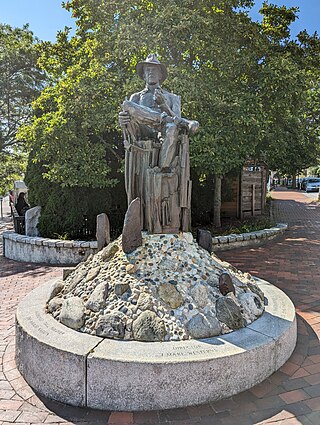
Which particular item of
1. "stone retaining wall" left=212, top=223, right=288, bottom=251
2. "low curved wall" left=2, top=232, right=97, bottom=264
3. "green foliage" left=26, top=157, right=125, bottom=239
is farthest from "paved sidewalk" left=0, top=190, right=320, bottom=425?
"green foliage" left=26, top=157, right=125, bottom=239

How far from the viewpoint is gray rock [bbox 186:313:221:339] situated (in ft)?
9.97

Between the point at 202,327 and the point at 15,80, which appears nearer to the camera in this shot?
the point at 202,327

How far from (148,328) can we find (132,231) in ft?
3.92

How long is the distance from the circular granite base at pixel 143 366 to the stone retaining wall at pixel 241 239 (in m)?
5.05

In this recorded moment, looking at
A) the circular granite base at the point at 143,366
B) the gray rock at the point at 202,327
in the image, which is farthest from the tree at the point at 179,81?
the circular granite base at the point at 143,366

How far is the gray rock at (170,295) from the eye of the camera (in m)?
3.27

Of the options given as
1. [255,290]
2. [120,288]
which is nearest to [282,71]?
[255,290]

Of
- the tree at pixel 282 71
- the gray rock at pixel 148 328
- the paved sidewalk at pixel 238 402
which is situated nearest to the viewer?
the paved sidewalk at pixel 238 402

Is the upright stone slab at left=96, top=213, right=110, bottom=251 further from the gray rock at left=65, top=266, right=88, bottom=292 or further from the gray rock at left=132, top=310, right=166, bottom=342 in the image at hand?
the gray rock at left=132, top=310, right=166, bottom=342

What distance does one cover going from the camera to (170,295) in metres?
3.31

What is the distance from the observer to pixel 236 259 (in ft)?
24.0

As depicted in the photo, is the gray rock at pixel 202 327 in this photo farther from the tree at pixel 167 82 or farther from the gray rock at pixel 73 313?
the tree at pixel 167 82

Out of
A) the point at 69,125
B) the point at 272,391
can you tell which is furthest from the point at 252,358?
the point at 69,125

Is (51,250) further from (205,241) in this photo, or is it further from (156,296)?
(156,296)
